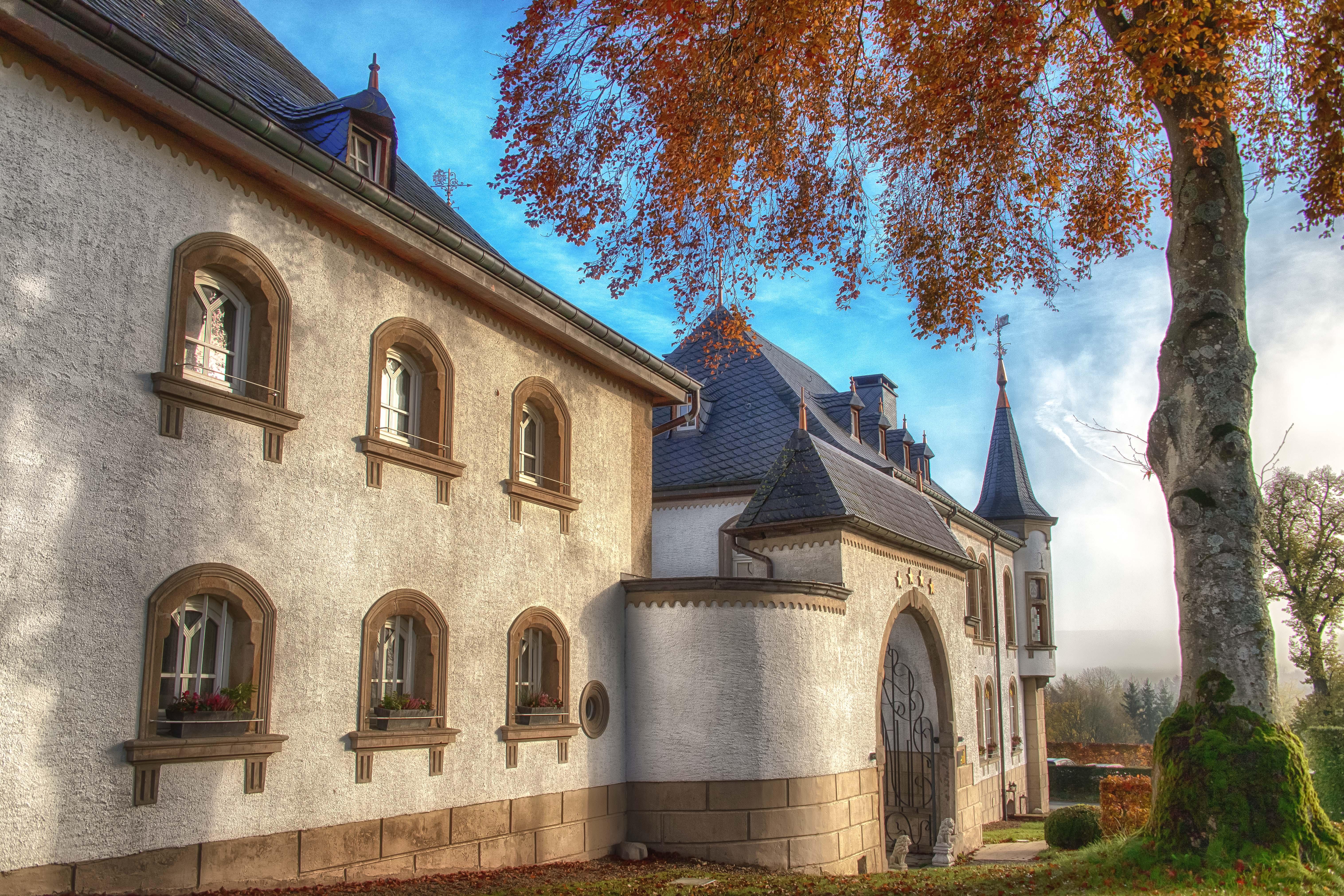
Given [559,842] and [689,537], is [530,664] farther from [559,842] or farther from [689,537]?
[689,537]

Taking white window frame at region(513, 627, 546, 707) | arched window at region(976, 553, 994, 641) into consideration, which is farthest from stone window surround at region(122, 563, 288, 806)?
arched window at region(976, 553, 994, 641)

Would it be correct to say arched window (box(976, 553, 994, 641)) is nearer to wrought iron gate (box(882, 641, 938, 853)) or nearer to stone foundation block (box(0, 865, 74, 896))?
wrought iron gate (box(882, 641, 938, 853))

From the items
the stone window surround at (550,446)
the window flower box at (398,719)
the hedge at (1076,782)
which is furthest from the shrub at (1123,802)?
the hedge at (1076,782)

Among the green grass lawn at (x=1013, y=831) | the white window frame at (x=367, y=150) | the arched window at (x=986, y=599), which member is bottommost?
the green grass lawn at (x=1013, y=831)

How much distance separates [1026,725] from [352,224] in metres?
29.6

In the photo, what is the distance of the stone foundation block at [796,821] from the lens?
14.5 metres

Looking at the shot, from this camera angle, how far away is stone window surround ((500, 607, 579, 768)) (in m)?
12.7

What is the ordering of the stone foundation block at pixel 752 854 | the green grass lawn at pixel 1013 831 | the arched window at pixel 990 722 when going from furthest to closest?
1. the arched window at pixel 990 722
2. the green grass lawn at pixel 1013 831
3. the stone foundation block at pixel 752 854

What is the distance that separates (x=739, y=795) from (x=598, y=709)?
2.22 meters

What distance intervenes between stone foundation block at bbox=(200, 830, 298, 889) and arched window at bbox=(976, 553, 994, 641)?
75.9ft

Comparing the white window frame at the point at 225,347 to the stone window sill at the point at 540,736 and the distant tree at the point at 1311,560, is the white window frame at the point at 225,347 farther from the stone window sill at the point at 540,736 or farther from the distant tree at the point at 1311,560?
the distant tree at the point at 1311,560

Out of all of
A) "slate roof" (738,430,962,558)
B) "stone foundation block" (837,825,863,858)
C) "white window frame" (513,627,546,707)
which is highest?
"slate roof" (738,430,962,558)

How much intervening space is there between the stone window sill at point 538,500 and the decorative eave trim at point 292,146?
2.25 meters

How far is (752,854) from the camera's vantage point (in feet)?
47.2
